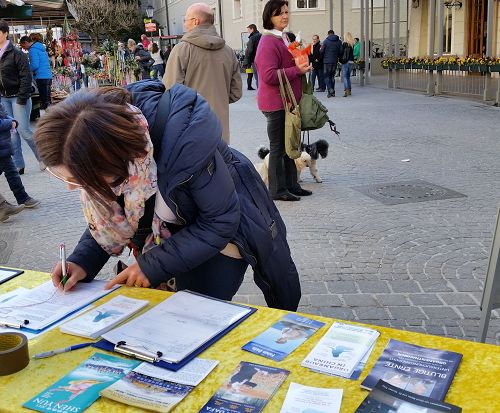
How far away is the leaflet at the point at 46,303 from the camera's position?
210 cm

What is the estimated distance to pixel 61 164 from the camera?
1.89m

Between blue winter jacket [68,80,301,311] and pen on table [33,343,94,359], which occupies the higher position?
blue winter jacket [68,80,301,311]

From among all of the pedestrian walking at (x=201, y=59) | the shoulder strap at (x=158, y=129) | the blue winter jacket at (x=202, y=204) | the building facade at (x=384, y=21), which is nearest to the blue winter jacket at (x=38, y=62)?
the pedestrian walking at (x=201, y=59)

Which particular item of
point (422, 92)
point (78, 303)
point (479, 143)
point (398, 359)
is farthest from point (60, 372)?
point (422, 92)

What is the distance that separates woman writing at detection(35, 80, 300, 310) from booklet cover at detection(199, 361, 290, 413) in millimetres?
674

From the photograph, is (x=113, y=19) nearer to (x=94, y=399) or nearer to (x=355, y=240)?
(x=355, y=240)

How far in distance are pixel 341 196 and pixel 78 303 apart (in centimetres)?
484

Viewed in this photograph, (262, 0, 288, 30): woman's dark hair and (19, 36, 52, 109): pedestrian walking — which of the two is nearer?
(262, 0, 288, 30): woman's dark hair

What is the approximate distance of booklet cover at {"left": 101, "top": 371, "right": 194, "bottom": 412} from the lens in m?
1.53

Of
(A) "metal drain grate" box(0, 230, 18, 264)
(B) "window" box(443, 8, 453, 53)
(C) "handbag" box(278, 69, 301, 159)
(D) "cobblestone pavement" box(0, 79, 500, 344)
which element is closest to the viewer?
(D) "cobblestone pavement" box(0, 79, 500, 344)

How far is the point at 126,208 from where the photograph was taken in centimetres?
219

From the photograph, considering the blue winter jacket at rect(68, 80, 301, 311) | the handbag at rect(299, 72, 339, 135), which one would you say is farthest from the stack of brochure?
the handbag at rect(299, 72, 339, 135)

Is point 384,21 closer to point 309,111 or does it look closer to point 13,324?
point 309,111

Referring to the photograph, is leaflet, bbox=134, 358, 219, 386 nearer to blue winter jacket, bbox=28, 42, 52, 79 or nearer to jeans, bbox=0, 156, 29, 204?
jeans, bbox=0, 156, 29, 204
